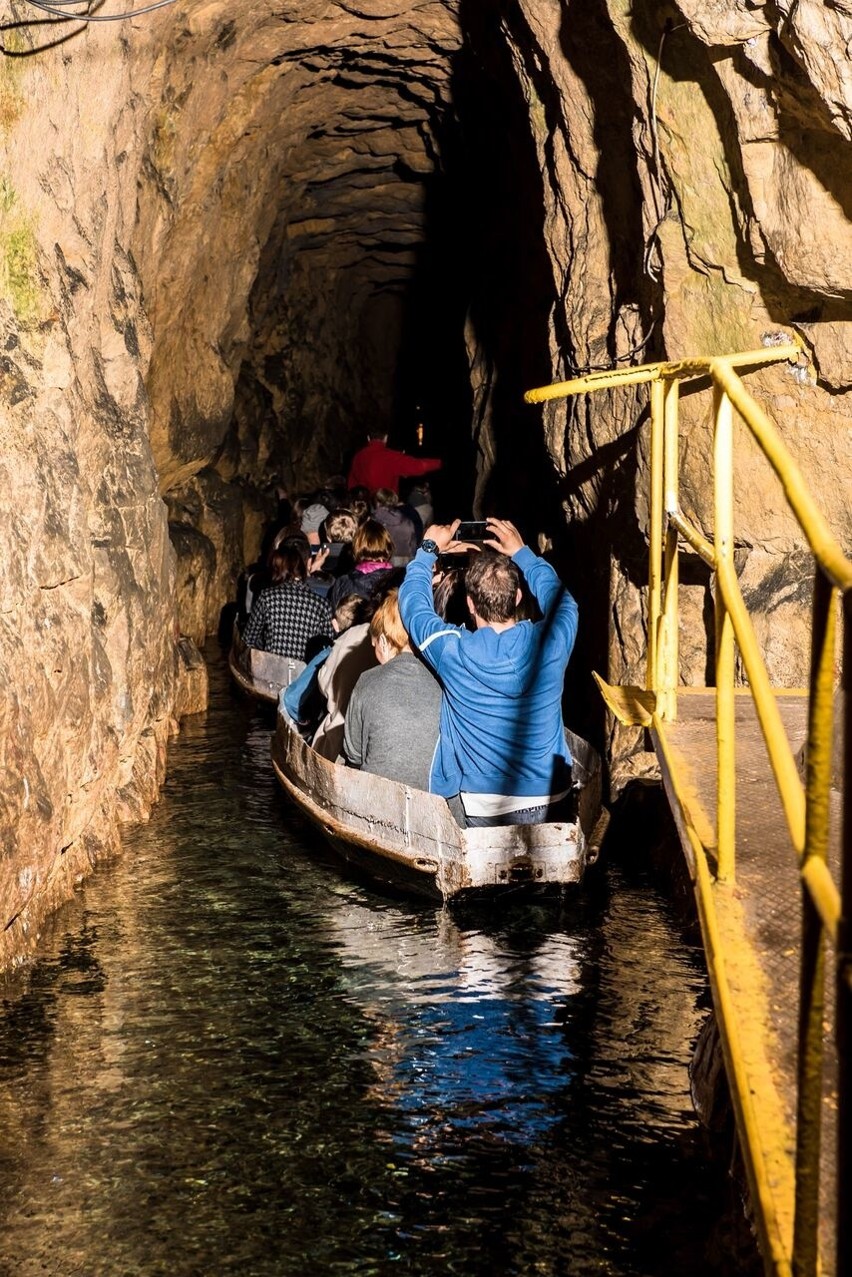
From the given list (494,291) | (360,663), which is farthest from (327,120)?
(360,663)

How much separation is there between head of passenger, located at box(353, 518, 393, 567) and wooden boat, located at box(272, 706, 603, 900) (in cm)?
327

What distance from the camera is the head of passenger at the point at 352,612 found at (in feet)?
30.6

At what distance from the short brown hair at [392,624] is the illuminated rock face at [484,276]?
160 cm

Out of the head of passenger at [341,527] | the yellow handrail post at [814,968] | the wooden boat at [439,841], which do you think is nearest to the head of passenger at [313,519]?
the head of passenger at [341,527]

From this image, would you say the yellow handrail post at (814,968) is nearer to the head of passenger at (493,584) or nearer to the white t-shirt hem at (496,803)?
the head of passenger at (493,584)

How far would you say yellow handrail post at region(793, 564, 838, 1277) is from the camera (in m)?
1.86

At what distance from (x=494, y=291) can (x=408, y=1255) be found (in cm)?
1205

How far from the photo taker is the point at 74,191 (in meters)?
7.52

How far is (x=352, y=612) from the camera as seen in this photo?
944 centimetres

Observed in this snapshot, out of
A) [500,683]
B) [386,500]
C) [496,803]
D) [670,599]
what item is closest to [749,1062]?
[670,599]

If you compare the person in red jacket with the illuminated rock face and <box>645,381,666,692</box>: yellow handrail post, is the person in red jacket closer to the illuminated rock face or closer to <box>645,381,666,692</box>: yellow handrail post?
the illuminated rock face

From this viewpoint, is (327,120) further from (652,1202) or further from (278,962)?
(652,1202)

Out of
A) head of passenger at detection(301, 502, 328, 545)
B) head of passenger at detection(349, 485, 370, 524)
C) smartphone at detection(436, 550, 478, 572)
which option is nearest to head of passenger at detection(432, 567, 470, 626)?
smartphone at detection(436, 550, 478, 572)

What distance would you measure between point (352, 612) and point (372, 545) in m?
1.11
